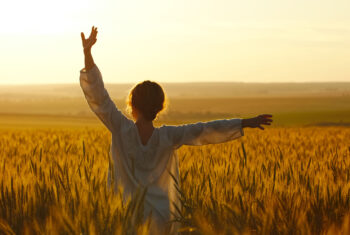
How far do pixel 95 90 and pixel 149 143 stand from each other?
1.54ft

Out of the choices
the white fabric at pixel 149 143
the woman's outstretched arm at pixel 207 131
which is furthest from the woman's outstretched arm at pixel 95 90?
the woman's outstretched arm at pixel 207 131

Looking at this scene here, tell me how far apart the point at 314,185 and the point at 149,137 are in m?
1.08

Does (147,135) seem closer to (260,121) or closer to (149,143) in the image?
(149,143)

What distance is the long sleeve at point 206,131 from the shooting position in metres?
3.37

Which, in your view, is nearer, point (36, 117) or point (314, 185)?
point (314, 185)

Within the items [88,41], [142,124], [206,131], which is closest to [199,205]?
[206,131]

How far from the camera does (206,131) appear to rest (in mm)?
3367

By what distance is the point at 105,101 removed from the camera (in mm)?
3391

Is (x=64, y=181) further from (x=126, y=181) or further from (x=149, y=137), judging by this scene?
(x=149, y=137)

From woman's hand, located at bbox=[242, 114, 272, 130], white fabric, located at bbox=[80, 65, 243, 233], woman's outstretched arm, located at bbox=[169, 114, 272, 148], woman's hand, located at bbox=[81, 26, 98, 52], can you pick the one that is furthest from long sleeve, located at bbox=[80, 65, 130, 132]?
woman's hand, located at bbox=[242, 114, 272, 130]

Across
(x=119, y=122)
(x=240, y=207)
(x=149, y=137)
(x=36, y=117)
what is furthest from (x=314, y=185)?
(x=36, y=117)

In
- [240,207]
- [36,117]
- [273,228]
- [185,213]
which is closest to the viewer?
[273,228]

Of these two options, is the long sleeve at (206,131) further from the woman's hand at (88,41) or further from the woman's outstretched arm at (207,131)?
the woman's hand at (88,41)

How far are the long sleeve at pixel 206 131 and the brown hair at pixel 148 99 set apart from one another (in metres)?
0.17
